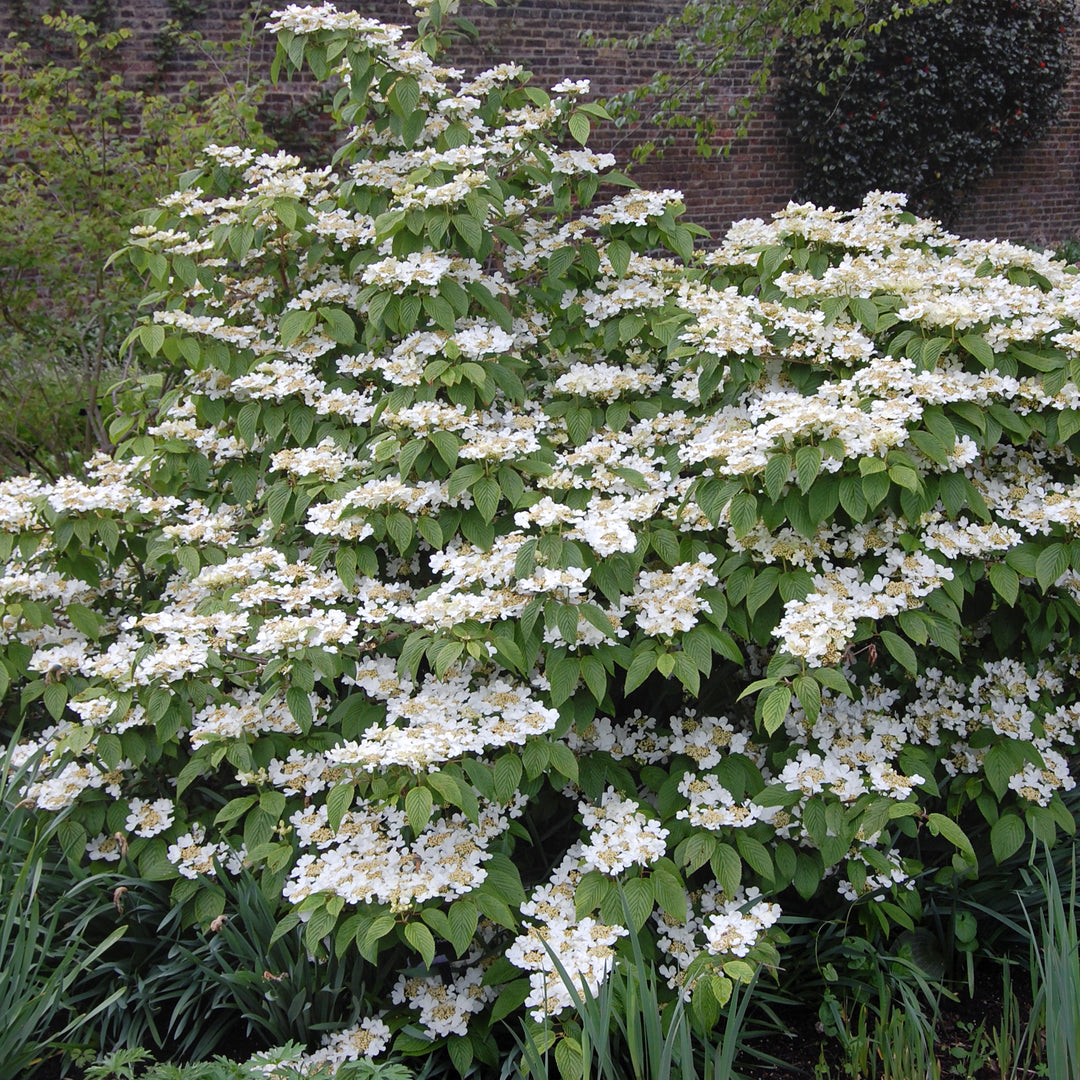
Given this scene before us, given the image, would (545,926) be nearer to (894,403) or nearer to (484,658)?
(484,658)

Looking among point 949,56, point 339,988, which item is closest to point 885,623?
point 339,988

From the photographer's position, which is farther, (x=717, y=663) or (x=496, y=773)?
(x=717, y=663)

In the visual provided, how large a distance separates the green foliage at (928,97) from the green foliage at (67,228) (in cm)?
680

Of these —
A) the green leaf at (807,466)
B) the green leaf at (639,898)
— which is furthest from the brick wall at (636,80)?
the green leaf at (639,898)

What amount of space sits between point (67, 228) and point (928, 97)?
9028mm

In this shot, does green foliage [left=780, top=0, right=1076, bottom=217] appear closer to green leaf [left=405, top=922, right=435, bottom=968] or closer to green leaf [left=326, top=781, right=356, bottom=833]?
green leaf [left=326, top=781, right=356, bottom=833]

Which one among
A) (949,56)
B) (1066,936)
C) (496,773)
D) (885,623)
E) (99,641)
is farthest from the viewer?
(949,56)

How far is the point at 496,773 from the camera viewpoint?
1.95 meters

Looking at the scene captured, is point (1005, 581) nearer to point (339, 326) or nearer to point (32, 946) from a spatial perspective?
point (339, 326)

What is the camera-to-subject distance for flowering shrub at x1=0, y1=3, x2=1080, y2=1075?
1.98 meters

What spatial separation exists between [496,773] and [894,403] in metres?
1.10

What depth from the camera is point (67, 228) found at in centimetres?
490

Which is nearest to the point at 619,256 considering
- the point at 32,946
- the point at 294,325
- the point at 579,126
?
the point at 579,126

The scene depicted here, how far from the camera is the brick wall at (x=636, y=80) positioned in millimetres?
7992
